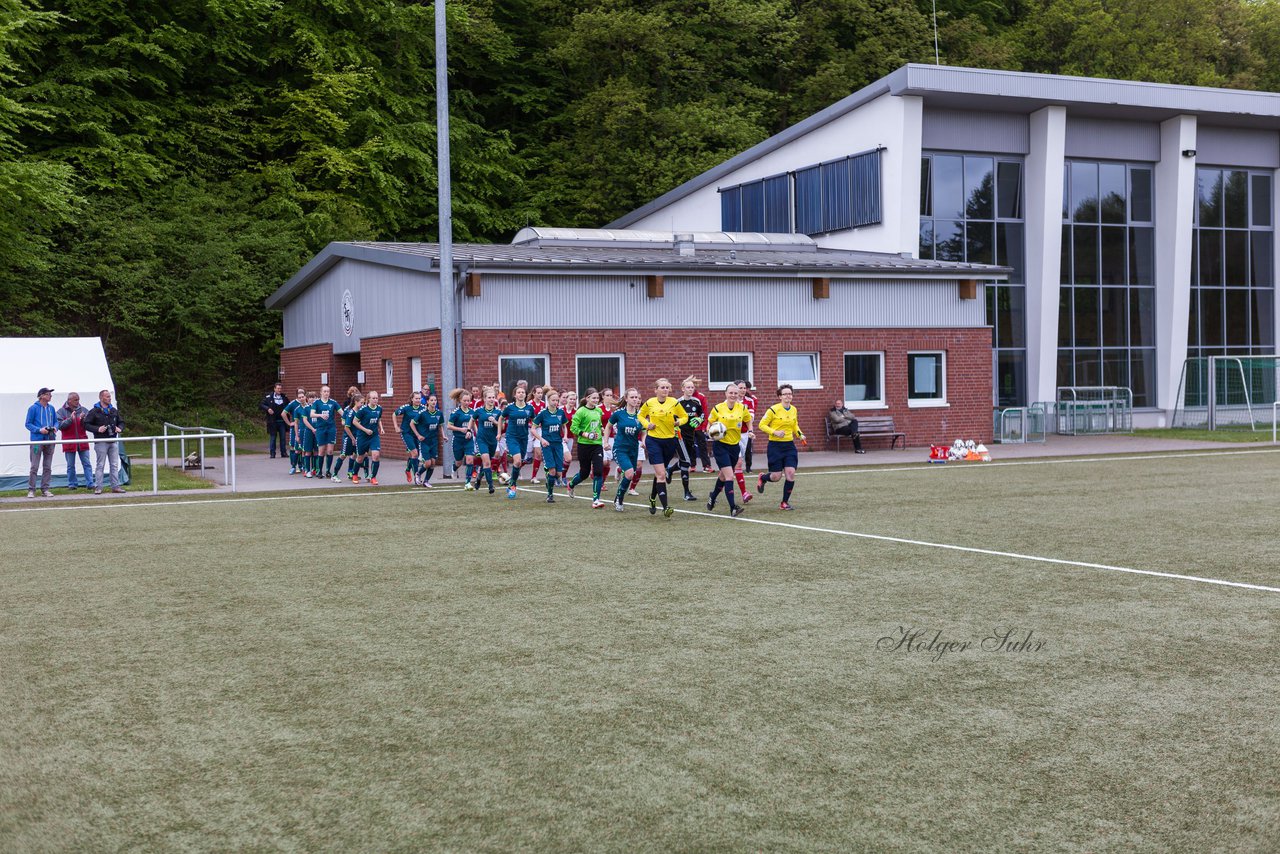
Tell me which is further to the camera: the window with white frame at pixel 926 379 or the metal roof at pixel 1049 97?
the metal roof at pixel 1049 97

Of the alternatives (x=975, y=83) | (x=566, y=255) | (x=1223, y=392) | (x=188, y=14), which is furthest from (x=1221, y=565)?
A: (x=188, y=14)

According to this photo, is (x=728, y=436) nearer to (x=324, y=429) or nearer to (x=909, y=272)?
(x=324, y=429)

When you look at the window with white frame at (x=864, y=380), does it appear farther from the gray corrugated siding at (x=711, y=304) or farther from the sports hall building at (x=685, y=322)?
the gray corrugated siding at (x=711, y=304)

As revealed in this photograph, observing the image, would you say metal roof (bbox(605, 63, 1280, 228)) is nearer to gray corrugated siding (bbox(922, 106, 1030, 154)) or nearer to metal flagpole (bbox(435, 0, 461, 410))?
gray corrugated siding (bbox(922, 106, 1030, 154))

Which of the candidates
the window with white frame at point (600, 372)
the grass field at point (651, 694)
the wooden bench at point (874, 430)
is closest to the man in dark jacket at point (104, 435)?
the grass field at point (651, 694)

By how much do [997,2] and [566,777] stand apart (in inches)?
2475

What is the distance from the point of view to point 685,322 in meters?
27.9

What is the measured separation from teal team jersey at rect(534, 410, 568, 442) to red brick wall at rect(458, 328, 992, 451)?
698 centimetres

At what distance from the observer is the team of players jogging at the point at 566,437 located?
55.2 ft

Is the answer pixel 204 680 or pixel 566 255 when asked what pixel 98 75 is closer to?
pixel 566 255

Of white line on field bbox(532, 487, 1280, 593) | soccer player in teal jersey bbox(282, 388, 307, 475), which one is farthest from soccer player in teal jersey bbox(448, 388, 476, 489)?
soccer player in teal jersey bbox(282, 388, 307, 475)

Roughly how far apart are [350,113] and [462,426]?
26950 millimetres

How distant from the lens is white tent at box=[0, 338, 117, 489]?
22.4 metres

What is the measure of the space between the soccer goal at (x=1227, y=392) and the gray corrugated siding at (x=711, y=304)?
10662mm
